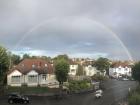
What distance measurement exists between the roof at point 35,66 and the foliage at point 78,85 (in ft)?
53.8

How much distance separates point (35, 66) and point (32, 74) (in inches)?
131

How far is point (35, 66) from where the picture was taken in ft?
436

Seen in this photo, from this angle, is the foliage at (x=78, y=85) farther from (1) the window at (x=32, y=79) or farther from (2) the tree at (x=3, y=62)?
(2) the tree at (x=3, y=62)

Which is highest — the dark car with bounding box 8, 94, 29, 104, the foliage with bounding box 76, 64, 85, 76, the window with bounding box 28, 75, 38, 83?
the foliage with bounding box 76, 64, 85, 76

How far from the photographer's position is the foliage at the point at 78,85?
11366 cm

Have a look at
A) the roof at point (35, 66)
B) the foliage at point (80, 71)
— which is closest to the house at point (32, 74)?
the roof at point (35, 66)

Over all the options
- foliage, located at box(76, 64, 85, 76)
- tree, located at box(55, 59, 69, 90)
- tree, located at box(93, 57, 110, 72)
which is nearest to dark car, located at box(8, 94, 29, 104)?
tree, located at box(55, 59, 69, 90)

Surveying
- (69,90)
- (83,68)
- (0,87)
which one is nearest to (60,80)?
(69,90)

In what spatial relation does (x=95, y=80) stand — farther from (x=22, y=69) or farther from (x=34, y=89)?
(x=34, y=89)

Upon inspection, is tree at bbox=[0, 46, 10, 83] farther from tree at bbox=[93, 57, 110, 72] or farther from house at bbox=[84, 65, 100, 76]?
house at bbox=[84, 65, 100, 76]

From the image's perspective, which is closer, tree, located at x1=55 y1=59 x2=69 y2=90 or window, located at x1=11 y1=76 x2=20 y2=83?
tree, located at x1=55 y1=59 x2=69 y2=90

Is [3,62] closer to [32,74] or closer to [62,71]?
[62,71]

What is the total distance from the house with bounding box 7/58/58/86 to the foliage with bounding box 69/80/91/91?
1106cm

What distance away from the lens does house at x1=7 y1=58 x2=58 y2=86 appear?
12781cm
